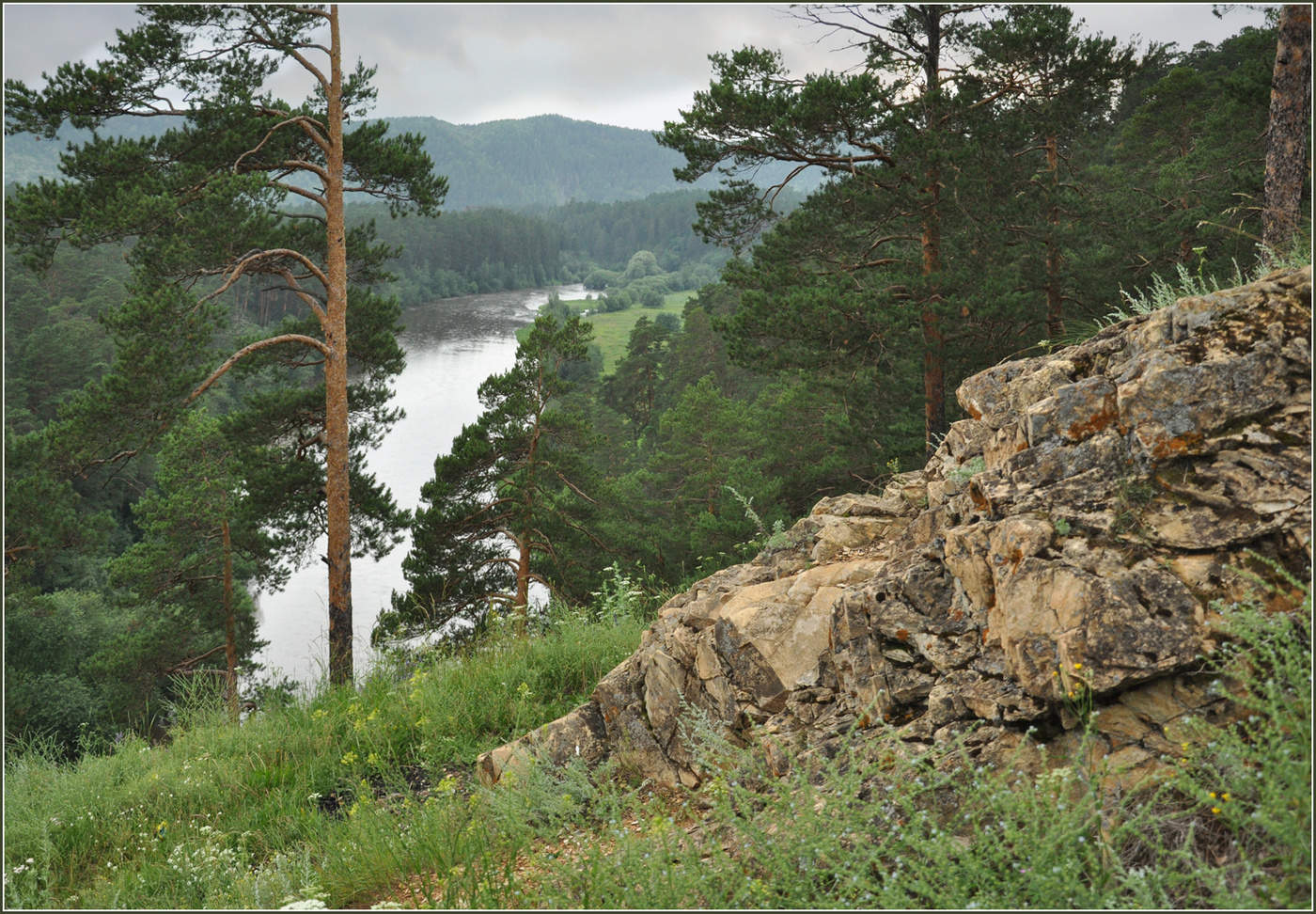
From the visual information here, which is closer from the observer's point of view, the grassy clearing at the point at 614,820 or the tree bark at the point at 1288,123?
the grassy clearing at the point at 614,820

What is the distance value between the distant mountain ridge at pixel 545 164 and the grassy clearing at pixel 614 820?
6469cm

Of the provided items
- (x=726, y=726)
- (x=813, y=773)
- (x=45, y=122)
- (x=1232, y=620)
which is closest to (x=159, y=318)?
(x=45, y=122)

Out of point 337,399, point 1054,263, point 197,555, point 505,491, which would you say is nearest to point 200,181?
point 337,399

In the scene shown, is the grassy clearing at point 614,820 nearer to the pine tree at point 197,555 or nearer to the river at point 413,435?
the river at point 413,435

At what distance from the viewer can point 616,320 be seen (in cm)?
8069

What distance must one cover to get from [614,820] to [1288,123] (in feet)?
26.7

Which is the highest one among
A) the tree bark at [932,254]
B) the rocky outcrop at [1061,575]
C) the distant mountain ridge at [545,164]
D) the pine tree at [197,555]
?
the distant mountain ridge at [545,164]

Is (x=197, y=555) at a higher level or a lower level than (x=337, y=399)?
lower

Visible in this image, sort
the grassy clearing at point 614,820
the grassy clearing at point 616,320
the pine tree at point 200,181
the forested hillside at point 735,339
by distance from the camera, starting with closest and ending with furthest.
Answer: the grassy clearing at point 614,820 → the pine tree at point 200,181 → the forested hillside at point 735,339 → the grassy clearing at point 616,320

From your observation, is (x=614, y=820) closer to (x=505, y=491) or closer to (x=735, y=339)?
(x=735, y=339)

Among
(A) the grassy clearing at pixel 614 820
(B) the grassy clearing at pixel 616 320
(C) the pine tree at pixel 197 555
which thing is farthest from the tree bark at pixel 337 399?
(B) the grassy clearing at pixel 616 320

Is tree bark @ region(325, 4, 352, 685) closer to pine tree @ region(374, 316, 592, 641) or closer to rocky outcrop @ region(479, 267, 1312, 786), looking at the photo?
pine tree @ region(374, 316, 592, 641)

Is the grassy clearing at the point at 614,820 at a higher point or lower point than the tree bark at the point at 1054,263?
lower

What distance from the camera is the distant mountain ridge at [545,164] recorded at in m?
87.1
